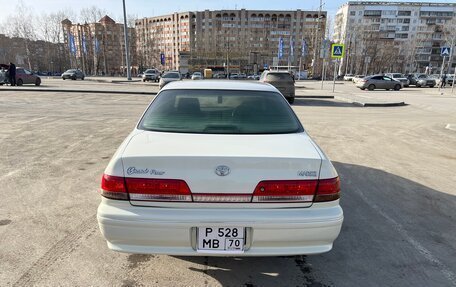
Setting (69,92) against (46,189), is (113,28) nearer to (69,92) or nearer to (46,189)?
(69,92)

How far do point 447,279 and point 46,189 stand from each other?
16.5 ft

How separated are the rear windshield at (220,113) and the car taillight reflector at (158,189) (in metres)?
0.77

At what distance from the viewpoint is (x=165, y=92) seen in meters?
3.59

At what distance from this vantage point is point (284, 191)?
2.32 metres

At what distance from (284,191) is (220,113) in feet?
4.39

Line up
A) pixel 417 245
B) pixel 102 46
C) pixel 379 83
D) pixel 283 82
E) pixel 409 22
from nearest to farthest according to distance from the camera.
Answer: pixel 417 245 < pixel 283 82 < pixel 379 83 < pixel 102 46 < pixel 409 22

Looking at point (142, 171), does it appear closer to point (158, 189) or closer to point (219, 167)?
point (158, 189)

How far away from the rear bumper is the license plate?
0.15ft

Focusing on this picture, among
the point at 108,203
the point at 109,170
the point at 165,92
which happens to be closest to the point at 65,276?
the point at 108,203

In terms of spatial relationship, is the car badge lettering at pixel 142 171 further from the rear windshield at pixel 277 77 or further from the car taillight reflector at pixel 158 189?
the rear windshield at pixel 277 77

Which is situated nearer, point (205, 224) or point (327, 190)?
point (205, 224)

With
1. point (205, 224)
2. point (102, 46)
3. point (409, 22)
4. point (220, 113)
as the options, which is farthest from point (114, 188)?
point (409, 22)

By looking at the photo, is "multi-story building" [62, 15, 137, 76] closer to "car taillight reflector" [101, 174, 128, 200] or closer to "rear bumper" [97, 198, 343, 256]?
"car taillight reflector" [101, 174, 128, 200]

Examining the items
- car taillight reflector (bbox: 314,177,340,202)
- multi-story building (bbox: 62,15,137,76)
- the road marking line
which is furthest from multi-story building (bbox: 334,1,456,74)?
car taillight reflector (bbox: 314,177,340,202)
